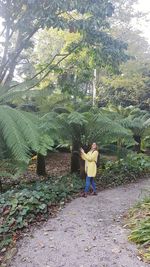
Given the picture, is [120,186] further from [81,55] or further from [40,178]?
[81,55]

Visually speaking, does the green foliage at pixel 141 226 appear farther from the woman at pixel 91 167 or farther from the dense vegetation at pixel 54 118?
the woman at pixel 91 167

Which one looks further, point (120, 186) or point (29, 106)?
point (29, 106)

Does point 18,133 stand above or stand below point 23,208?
above

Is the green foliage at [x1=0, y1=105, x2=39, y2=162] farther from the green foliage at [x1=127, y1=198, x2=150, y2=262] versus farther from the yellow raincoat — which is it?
the green foliage at [x1=127, y1=198, x2=150, y2=262]

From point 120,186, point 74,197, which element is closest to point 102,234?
point 74,197

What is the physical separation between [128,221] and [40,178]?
3574 mm

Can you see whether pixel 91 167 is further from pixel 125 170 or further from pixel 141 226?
pixel 141 226

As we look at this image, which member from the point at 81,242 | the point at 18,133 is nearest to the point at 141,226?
the point at 81,242

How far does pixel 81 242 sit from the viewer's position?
3965mm

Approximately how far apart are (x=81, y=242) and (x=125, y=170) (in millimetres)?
4692

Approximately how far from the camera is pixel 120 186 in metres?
7.39

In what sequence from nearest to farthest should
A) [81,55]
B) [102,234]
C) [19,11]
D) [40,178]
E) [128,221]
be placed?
[102,234] < [128,221] < [19,11] < [40,178] < [81,55]

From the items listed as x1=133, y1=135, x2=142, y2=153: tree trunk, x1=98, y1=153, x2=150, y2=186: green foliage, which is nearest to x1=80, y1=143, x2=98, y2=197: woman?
x1=98, y1=153, x2=150, y2=186: green foliage

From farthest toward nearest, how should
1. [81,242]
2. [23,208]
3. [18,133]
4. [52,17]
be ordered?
[52,17] → [18,133] → [23,208] → [81,242]
